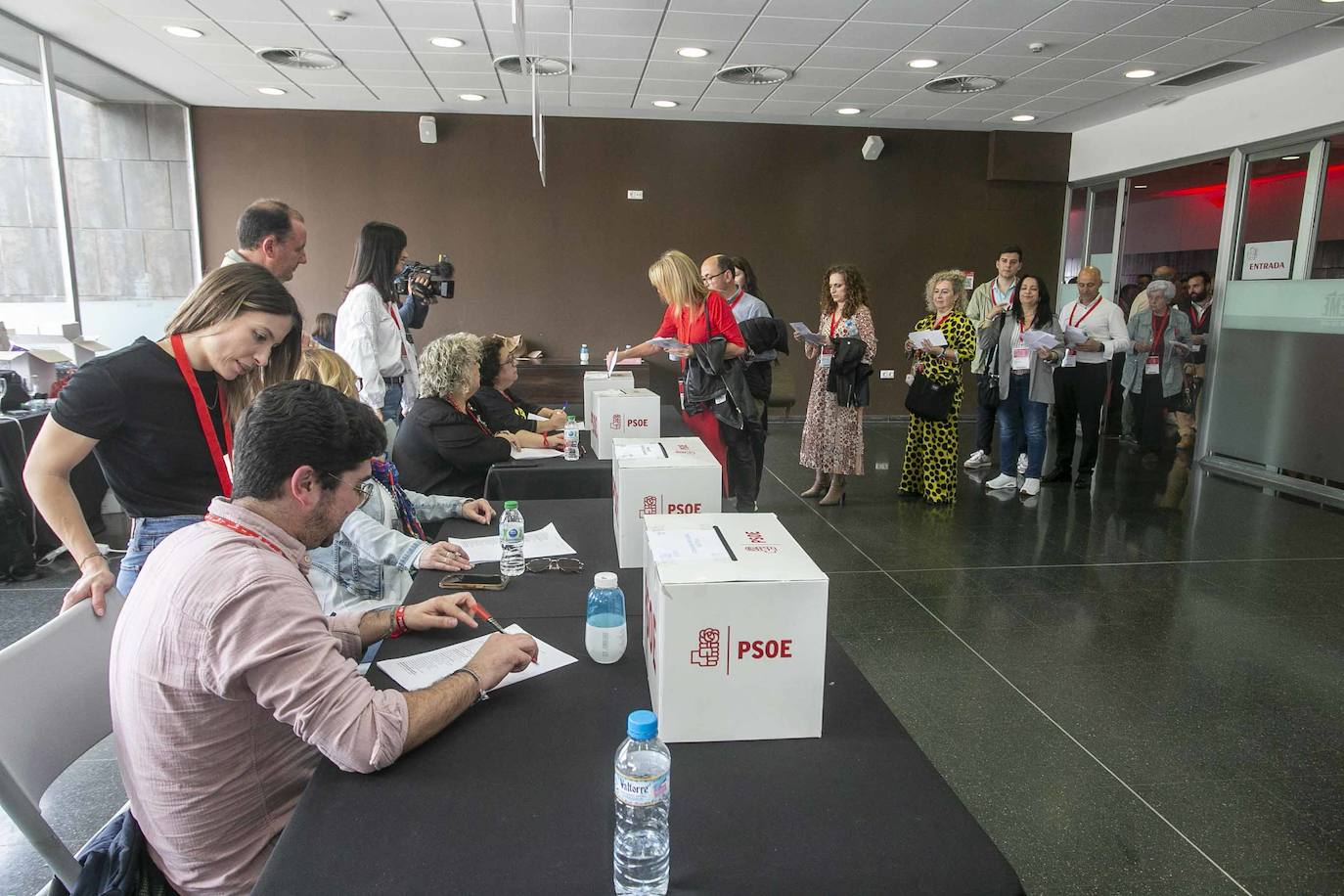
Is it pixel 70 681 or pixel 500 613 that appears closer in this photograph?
pixel 70 681

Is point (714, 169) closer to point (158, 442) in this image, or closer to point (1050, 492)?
point (1050, 492)

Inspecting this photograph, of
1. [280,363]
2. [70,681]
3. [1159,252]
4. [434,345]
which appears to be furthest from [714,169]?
[70,681]

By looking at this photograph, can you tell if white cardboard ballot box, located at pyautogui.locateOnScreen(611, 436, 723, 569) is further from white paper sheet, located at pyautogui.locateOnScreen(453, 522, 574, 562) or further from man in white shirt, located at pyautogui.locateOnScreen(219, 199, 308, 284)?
Answer: man in white shirt, located at pyautogui.locateOnScreen(219, 199, 308, 284)

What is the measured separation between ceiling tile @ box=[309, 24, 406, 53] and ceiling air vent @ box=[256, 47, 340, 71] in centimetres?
30

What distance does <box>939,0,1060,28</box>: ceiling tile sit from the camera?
461cm

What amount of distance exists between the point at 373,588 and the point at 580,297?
6.43m

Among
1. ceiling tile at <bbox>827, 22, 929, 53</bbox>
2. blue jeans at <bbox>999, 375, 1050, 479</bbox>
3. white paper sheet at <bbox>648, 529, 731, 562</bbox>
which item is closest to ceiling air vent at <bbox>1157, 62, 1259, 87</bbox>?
ceiling tile at <bbox>827, 22, 929, 53</bbox>

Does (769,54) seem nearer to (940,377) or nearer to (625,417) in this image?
(940,377)

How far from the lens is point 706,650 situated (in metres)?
1.19

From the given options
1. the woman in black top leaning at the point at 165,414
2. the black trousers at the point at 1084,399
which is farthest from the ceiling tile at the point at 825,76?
the woman in black top leaning at the point at 165,414

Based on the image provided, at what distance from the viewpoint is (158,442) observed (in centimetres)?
175

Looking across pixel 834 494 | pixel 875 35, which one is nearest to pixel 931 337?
pixel 834 494

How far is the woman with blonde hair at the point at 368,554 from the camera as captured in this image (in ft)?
6.61

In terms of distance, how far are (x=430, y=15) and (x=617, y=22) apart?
3.73 ft
